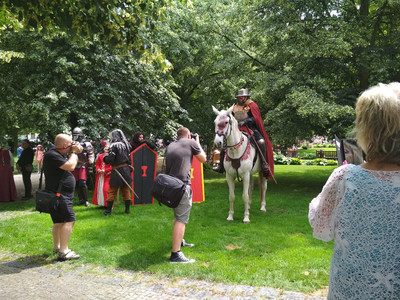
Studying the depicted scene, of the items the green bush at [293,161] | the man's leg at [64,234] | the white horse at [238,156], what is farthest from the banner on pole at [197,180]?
the green bush at [293,161]

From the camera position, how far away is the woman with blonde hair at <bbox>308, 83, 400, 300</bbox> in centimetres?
167

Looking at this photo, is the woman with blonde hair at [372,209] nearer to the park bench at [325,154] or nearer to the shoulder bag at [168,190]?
the shoulder bag at [168,190]

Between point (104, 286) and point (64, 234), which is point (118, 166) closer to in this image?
point (64, 234)

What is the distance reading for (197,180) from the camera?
9.69 m

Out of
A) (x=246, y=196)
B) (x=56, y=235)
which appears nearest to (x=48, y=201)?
(x=56, y=235)

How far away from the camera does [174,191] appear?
496 cm

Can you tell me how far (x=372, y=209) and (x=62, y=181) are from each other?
4.75m

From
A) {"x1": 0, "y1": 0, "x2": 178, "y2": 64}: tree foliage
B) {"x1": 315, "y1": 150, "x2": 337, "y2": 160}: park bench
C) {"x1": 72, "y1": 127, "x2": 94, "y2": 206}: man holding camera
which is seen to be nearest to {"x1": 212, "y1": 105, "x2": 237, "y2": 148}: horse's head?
{"x1": 0, "y1": 0, "x2": 178, "y2": 64}: tree foliage

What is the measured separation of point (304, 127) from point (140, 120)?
6016mm

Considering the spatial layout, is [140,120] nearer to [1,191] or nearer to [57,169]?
[1,191]

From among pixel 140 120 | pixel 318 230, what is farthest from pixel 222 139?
pixel 140 120

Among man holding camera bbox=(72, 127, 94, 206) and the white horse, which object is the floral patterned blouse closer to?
the white horse

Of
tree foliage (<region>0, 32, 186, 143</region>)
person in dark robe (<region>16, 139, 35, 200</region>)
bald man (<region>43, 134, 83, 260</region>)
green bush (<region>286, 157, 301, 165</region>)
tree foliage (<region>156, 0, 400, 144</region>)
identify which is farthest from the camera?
green bush (<region>286, 157, 301, 165</region>)

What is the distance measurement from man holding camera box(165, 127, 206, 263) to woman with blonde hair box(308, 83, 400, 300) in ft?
11.5
